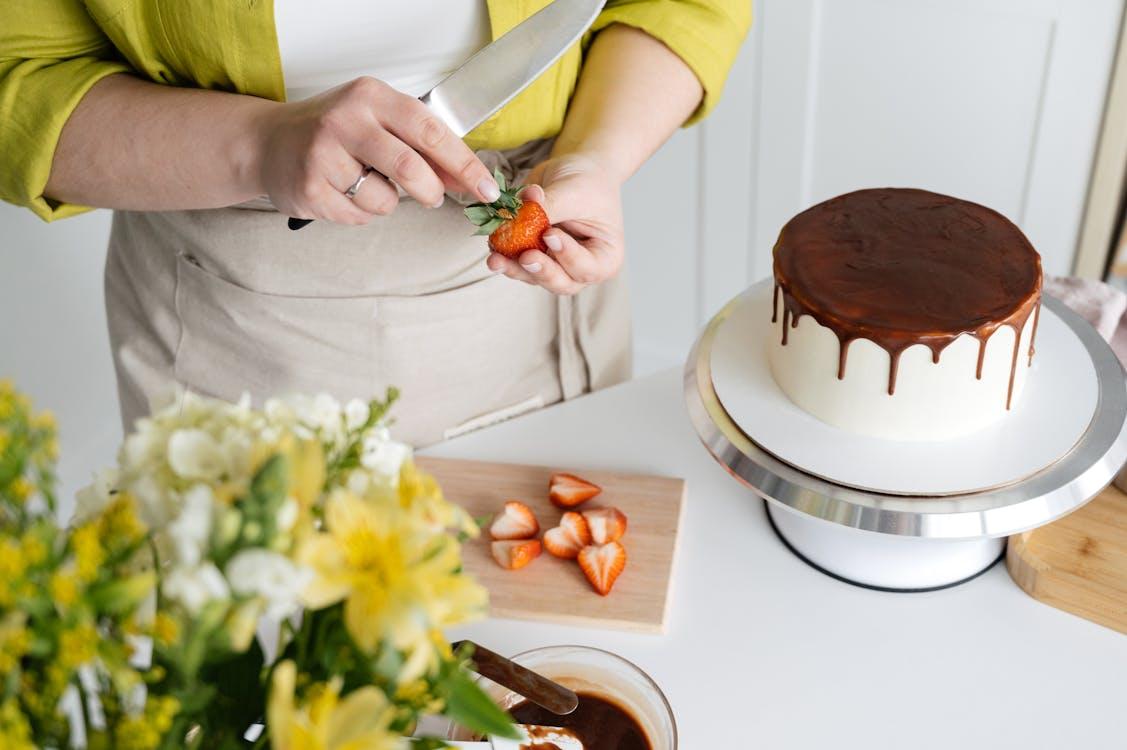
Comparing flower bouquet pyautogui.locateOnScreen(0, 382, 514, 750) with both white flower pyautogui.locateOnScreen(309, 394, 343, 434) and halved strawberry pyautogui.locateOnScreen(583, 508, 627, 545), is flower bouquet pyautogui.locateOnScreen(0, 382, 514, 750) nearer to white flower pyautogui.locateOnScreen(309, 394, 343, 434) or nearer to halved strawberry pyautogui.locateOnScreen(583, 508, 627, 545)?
white flower pyautogui.locateOnScreen(309, 394, 343, 434)

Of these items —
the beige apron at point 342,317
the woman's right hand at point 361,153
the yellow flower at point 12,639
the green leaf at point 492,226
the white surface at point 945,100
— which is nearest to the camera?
the yellow flower at point 12,639

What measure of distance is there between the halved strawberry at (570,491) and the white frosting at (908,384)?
217mm

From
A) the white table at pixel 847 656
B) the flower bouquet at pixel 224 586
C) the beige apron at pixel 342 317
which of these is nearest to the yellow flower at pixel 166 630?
the flower bouquet at pixel 224 586

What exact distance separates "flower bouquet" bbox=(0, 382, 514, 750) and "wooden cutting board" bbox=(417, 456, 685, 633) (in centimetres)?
46

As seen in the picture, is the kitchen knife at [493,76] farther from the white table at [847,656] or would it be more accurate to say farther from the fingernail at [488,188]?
the white table at [847,656]

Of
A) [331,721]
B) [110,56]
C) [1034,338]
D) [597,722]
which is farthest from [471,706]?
[110,56]

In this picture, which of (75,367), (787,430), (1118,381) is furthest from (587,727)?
(75,367)

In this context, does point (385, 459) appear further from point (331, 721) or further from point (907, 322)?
point (907, 322)

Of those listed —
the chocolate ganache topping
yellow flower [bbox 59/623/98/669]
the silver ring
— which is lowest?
the chocolate ganache topping

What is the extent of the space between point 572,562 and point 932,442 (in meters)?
0.33

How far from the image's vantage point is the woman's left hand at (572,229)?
1022 mm

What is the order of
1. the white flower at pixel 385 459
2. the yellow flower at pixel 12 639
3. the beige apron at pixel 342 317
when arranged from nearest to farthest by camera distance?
the yellow flower at pixel 12 639
the white flower at pixel 385 459
the beige apron at pixel 342 317

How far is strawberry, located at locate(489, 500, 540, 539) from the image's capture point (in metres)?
1.03

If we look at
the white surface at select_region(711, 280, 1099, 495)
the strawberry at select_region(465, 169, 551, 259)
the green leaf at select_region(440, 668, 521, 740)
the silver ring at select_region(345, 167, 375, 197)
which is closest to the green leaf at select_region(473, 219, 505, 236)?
the strawberry at select_region(465, 169, 551, 259)
